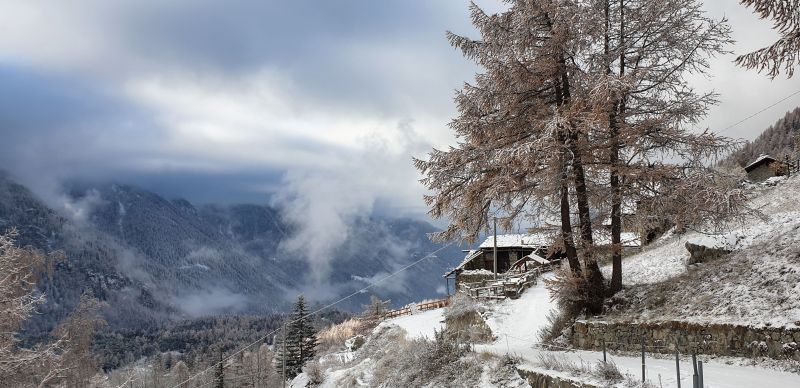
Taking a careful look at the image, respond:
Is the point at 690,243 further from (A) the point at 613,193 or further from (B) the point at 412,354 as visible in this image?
(B) the point at 412,354

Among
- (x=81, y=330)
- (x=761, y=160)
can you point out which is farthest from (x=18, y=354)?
(x=761, y=160)

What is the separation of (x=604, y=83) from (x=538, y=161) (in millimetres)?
2848

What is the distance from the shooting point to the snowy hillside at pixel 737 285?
11508mm

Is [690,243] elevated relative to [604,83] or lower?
lower

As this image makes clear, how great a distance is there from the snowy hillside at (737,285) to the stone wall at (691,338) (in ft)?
0.83

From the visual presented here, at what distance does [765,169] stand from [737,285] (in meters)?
40.7

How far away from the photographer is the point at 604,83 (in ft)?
45.0

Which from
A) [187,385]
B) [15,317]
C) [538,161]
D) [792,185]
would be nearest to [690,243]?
[538,161]

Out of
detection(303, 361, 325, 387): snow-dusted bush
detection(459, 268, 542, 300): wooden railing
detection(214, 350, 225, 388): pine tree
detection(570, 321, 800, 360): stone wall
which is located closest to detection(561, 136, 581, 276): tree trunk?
detection(570, 321, 800, 360): stone wall

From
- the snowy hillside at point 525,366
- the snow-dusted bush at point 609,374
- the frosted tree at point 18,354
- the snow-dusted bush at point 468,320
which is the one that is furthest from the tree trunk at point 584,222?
the frosted tree at point 18,354

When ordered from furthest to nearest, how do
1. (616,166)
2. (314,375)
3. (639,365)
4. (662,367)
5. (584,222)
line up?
(314,375), (584,222), (616,166), (639,365), (662,367)

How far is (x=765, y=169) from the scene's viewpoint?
45.3 m

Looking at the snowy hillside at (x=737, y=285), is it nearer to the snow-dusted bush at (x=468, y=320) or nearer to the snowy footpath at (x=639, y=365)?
the snowy footpath at (x=639, y=365)

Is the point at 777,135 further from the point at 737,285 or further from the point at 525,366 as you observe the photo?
the point at 525,366
